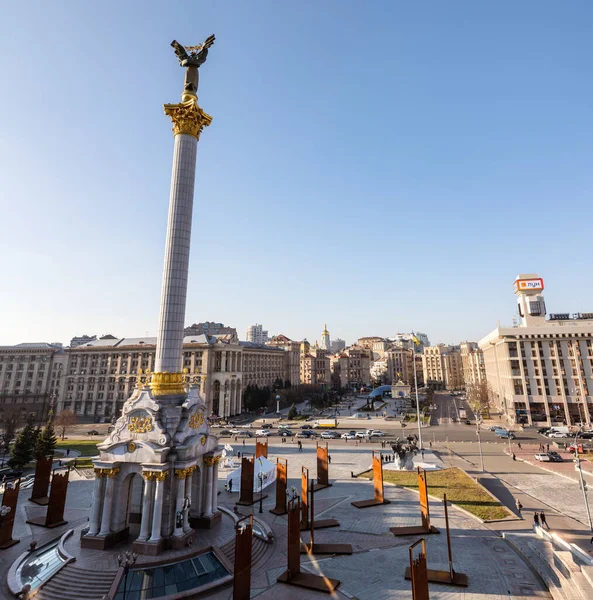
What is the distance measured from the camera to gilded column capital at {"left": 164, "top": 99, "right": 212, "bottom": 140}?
31953mm

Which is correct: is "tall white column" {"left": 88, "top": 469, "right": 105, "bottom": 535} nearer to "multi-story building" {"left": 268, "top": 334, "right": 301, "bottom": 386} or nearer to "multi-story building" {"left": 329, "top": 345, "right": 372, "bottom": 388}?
"multi-story building" {"left": 268, "top": 334, "right": 301, "bottom": 386}

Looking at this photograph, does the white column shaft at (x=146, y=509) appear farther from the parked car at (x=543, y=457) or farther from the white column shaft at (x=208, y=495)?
the parked car at (x=543, y=457)

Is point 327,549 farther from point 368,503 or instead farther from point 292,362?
point 292,362

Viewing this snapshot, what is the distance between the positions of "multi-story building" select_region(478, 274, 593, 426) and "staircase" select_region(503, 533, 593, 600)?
66.7 metres

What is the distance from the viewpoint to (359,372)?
19212cm

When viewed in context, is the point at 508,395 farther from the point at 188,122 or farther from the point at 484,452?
the point at 188,122

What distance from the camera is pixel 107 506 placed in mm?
24562

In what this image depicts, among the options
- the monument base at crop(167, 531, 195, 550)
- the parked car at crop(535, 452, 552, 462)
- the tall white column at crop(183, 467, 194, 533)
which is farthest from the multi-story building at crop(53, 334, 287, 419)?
the monument base at crop(167, 531, 195, 550)

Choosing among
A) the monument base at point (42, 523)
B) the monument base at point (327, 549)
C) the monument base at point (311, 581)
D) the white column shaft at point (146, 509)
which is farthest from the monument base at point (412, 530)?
the monument base at point (42, 523)

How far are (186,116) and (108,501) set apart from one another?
2884cm

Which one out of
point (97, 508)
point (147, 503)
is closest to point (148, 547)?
point (147, 503)

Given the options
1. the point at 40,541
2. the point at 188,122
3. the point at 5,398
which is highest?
the point at 188,122

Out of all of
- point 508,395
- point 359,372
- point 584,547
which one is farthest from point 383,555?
point 359,372

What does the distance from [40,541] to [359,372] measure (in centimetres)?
17347
